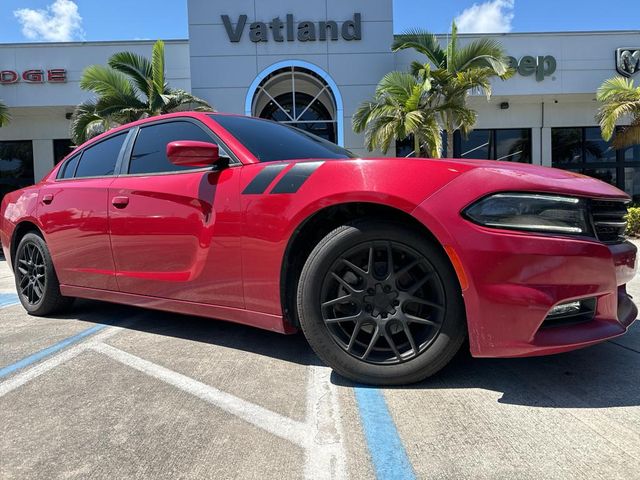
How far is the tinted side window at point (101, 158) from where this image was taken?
3726 millimetres

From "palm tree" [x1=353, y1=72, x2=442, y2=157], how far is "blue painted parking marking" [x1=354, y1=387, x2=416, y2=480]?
10.7 metres

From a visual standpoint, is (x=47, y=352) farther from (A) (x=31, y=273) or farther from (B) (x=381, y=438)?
(B) (x=381, y=438)

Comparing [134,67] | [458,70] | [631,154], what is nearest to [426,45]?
[458,70]

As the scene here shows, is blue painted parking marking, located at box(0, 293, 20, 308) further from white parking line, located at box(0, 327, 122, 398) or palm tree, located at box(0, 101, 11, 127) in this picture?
palm tree, located at box(0, 101, 11, 127)

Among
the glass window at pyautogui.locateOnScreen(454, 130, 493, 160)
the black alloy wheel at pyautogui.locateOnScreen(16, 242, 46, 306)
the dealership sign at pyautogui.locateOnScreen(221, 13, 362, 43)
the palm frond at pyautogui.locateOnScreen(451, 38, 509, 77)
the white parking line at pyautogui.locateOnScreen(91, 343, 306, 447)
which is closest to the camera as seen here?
the white parking line at pyautogui.locateOnScreen(91, 343, 306, 447)

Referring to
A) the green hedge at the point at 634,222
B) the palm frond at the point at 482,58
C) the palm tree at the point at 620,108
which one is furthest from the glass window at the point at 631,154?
the palm frond at the point at 482,58

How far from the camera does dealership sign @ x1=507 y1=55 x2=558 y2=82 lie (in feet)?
50.0

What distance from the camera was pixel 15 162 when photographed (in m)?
17.4

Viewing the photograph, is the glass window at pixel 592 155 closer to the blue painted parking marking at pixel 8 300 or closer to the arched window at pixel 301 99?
the arched window at pixel 301 99

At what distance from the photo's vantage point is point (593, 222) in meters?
2.25

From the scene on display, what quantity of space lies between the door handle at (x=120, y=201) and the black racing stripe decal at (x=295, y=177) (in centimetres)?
133

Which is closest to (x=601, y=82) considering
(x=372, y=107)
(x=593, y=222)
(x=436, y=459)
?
(x=372, y=107)

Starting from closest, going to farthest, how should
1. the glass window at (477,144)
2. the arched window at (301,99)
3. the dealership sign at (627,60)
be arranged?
the arched window at (301,99) < the dealership sign at (627,60) < the glass window at (477,144)

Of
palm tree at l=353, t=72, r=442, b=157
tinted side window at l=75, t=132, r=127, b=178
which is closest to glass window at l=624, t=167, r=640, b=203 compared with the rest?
palm tree at l=353, t=72, r=442, b=157
